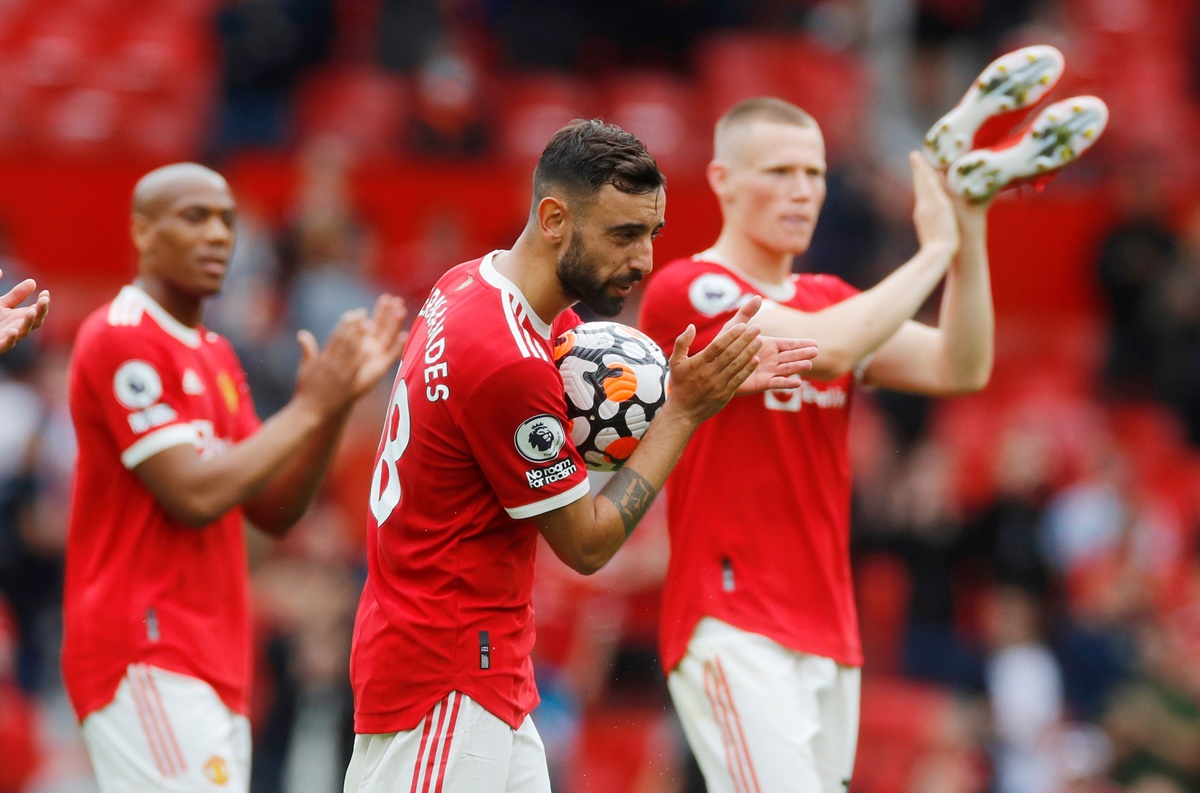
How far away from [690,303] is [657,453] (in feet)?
3.70

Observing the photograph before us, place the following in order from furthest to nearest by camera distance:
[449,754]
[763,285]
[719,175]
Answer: [719,175], [763,285], [449,754]

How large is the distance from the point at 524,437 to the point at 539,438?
0.14 feet

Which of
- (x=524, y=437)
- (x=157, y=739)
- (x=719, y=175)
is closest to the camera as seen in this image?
(x=524, y=437)

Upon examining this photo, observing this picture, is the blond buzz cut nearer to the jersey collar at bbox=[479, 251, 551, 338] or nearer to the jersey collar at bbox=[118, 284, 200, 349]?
the jersey collar at bbox=[479, 251, 551, 338]

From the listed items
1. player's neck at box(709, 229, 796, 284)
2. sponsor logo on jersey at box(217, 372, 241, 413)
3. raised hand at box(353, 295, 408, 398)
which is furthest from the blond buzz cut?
sponsor logo on jersey at box(217, 372, 241, 413)

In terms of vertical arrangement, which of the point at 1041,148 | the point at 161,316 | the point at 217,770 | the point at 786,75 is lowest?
the point at 217,770

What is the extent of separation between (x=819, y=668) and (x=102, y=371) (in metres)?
2.75

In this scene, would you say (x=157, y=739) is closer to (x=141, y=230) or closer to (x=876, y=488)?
(x=141, y=230)

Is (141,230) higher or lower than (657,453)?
higher

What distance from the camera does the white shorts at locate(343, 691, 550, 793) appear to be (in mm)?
4500

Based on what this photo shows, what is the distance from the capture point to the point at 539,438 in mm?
4410

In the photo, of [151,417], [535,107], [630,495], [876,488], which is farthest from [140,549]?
[535,107]

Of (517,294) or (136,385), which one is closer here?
(517,294)

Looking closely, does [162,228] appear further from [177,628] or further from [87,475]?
[177,628]
